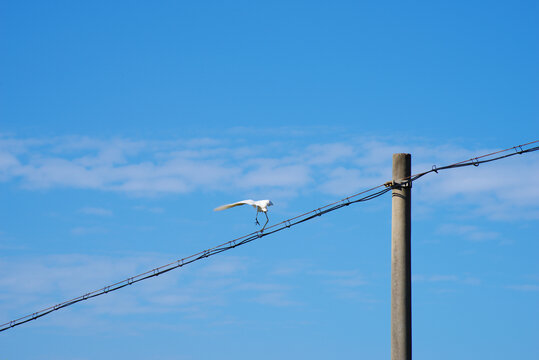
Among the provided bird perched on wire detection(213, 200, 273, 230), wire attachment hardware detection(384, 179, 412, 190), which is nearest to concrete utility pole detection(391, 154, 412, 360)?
wire attachment hardware detection(384, 179, 412, 190)

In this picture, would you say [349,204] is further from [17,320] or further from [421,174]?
[17,320]

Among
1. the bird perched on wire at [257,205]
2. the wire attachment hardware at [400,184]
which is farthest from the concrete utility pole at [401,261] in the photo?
the bird perched on wire at [257,205]

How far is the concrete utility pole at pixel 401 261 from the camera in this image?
12.1 m

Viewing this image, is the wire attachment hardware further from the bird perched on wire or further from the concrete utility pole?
the bird perched on wire

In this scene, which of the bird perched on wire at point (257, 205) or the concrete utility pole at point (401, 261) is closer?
the concrete utility pole at point (401, 261)

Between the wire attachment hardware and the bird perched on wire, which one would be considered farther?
the bird perched on wire

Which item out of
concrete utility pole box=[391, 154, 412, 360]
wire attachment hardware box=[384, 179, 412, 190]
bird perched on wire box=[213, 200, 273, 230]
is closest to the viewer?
concrete utility pole box=[391, 154, 412, 360]

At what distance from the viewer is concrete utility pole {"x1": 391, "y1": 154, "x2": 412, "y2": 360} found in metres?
12.1

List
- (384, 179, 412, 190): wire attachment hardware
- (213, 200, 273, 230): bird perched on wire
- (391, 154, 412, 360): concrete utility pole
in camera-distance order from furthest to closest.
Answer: (213, 200, 273, 230): bird perched on wire < (384, 179, 412, 190): wire attachment hardware < (391, 154, 412, 360): concrete utility pole

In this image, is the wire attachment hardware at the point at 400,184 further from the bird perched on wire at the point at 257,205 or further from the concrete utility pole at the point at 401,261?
the bird perched on wire at the point at 257,205

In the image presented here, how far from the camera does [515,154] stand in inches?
496

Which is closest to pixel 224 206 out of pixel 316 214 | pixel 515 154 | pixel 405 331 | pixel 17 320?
pixel 316 214

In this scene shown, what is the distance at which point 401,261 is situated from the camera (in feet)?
40.5

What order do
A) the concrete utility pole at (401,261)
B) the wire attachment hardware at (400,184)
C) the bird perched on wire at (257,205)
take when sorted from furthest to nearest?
the bird perched on wire at (257,205) < the wire attachment hardware at (400,184) < the concrete utility pole at (401,261)
